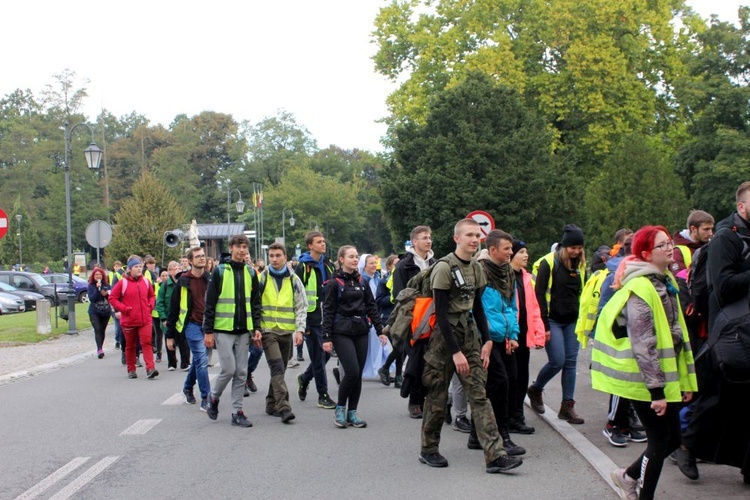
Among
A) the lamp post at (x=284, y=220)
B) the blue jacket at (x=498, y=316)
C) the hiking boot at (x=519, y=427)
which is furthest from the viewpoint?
the lamp post at (x=284, y=220)

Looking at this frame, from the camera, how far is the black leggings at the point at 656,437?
5.16m

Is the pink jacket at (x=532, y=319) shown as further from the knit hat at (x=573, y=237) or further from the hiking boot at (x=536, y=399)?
the hiking boot at (x=536, y=399)

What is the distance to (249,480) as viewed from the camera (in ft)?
21.3

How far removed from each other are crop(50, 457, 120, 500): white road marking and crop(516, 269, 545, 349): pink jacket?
384cm

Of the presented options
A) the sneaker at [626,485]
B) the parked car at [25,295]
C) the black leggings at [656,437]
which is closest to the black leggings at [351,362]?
the sneaker at [626,485]

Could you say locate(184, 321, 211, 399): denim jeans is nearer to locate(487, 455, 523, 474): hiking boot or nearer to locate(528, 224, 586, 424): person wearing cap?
locate(528, 224, 586, 424): person wearing cap

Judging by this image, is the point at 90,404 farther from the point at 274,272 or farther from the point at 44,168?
the point at 44,168

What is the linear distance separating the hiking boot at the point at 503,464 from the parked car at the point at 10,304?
33607mm

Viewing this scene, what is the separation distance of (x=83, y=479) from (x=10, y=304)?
107 ft

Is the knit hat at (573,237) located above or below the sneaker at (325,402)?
above

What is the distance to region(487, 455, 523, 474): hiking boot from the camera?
6504mm

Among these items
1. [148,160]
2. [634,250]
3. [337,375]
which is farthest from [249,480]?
[148,160]

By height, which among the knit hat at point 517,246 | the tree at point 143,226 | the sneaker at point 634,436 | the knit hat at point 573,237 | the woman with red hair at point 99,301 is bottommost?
the sneaker at point 634,436

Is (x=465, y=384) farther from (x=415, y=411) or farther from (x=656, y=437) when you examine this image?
(x=415, y=411)
